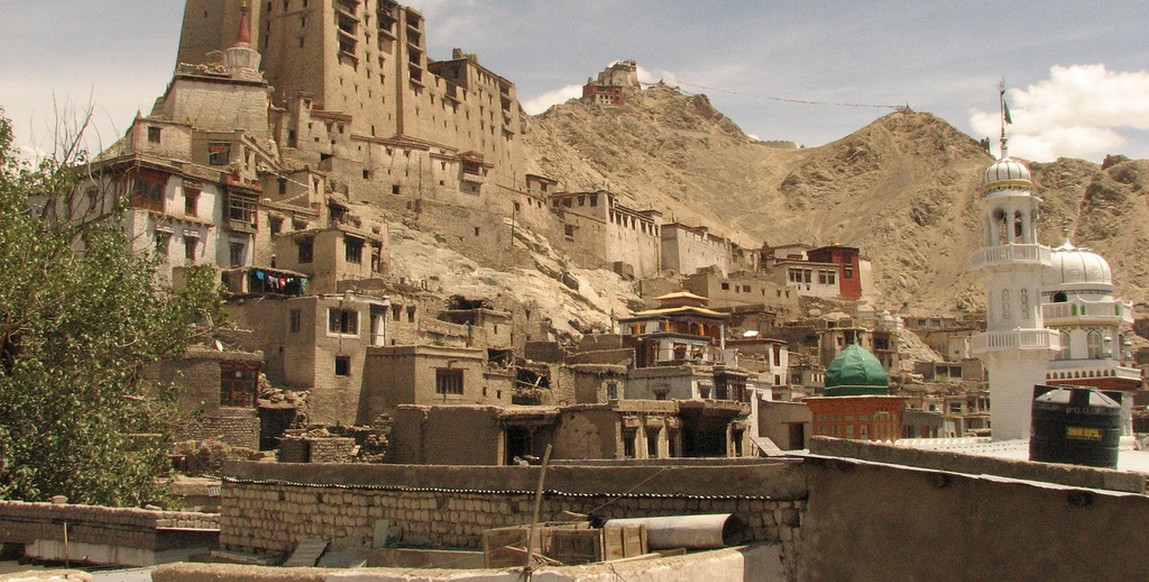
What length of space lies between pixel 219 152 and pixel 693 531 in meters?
43.3

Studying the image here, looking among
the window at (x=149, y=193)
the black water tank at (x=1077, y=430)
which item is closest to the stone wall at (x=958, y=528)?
the black water tank at (x=1077, y=430)

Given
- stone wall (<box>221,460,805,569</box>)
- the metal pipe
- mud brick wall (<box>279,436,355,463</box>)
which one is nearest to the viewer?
the metal pipe

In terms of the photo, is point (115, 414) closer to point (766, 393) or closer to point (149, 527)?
point (149, 527)

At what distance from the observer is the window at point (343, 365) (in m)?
33.4

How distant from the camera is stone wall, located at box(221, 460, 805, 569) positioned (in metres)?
9.75

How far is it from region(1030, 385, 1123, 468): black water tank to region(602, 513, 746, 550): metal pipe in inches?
113

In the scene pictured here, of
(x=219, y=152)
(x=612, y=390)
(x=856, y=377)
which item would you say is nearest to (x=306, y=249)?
(x=219, y=152)

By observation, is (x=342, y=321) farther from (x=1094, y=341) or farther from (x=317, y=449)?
(x=1094, y=341)

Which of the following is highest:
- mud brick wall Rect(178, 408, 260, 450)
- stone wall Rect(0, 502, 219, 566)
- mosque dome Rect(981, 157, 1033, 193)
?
mosque dome Rect(981, 157, 1033, 193)

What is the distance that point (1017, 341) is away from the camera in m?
26.6

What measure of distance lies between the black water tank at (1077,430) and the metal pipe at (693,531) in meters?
2.87

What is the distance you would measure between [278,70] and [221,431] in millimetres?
39003

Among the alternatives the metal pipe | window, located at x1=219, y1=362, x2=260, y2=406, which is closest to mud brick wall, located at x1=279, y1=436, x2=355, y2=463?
window, located at x1=219, y1=362, x2=260, y2=406

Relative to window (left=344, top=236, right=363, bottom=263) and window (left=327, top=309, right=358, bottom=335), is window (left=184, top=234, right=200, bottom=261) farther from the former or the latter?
window (left=327, top=309, right=358, bottom=335)
